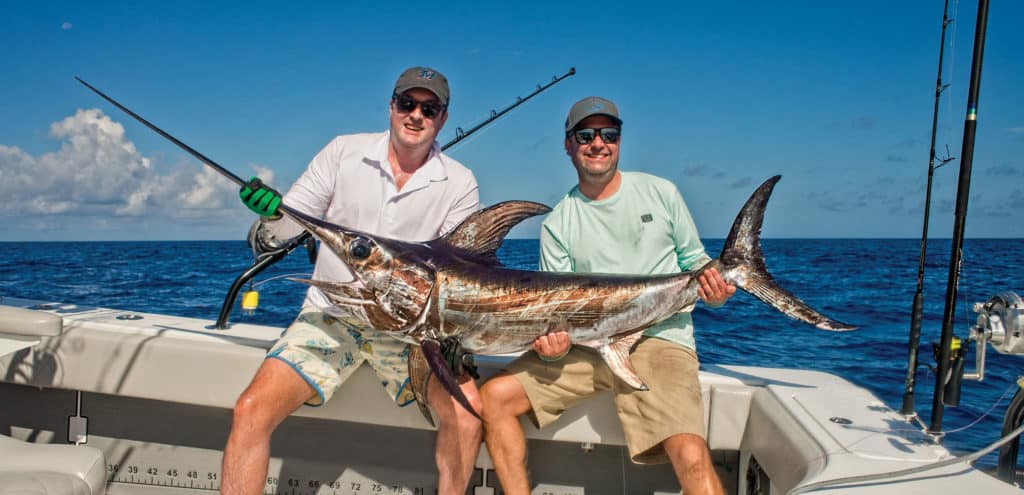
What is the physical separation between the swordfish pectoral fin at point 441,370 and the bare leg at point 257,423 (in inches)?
21.7

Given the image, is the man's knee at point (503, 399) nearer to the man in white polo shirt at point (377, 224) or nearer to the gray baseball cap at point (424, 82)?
the man in white polo shirt at point (377, 224)

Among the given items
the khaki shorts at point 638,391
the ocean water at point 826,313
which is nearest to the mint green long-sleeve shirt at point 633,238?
the khaki shorts at point 638,391

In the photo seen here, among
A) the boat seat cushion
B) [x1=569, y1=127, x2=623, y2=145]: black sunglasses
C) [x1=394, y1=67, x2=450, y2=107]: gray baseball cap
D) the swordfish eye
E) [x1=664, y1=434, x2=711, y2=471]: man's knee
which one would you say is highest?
[x1=394, y1=67, x2=450, y2=107]: gray baseball cap

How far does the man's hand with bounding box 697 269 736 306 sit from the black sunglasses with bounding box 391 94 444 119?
1.27 meters

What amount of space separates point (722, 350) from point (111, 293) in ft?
36.7

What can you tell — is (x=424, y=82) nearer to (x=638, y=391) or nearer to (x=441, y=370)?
(x=441, y=370)

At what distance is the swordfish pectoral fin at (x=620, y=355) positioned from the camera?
97.4 inches

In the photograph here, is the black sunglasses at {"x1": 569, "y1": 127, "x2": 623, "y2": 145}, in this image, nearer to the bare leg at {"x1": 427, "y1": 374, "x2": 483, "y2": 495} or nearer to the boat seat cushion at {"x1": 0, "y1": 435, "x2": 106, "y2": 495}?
the bare leg at {"x1": 427, "y1": 374, "x2": 483, "y2": 495}

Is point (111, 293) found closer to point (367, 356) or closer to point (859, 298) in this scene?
point (367, 356)

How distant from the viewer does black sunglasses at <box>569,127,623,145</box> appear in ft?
9.06

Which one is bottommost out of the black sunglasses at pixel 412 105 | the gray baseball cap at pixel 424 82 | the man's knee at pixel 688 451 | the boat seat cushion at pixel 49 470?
the boat seat cushion at pixel 49 470

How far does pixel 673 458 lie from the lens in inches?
93.4

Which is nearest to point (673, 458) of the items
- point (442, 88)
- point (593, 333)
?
point (593, 333)

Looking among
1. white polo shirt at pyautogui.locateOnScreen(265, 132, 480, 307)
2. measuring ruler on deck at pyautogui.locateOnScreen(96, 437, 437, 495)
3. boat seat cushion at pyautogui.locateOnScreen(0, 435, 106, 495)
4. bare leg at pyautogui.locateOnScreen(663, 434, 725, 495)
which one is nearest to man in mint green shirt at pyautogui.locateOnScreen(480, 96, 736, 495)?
bare leg at pyautogui.locateOnScreen(663, 434, 725, 495)
